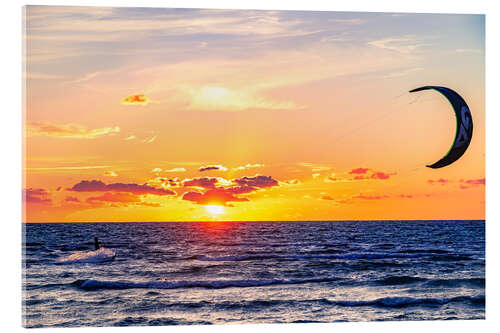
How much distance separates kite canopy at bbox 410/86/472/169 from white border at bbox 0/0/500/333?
0.51m

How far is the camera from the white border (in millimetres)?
7711

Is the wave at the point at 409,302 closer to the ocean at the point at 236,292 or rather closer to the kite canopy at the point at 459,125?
the ocean at the point at 236,292

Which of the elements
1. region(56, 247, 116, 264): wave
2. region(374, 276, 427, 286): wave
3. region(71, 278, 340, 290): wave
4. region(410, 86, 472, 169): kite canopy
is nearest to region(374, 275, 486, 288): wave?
region(374, 276, 427, 286): wave

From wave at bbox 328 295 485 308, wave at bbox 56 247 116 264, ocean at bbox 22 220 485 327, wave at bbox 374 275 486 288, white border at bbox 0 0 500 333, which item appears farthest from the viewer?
wave at bbox 56 247 116 264

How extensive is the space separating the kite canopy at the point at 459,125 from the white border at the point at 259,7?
514 millimetres

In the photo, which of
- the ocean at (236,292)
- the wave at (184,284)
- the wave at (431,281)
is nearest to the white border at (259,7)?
the ocean at (236,292)

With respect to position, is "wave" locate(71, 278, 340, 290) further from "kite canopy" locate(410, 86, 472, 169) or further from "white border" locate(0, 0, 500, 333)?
"kite canopy" locate(410, 86, 472, 169)

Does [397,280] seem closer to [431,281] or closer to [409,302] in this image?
[431,281]

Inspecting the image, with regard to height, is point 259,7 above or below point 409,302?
above

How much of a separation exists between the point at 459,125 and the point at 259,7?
3.68 metres

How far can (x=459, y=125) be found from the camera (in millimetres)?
9078

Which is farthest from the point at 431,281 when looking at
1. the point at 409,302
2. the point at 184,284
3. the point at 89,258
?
the point at 89,258

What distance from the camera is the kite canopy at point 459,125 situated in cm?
902

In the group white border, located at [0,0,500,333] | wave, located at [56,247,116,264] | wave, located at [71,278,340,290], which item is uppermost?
white border, located at [0,0,500,333]
